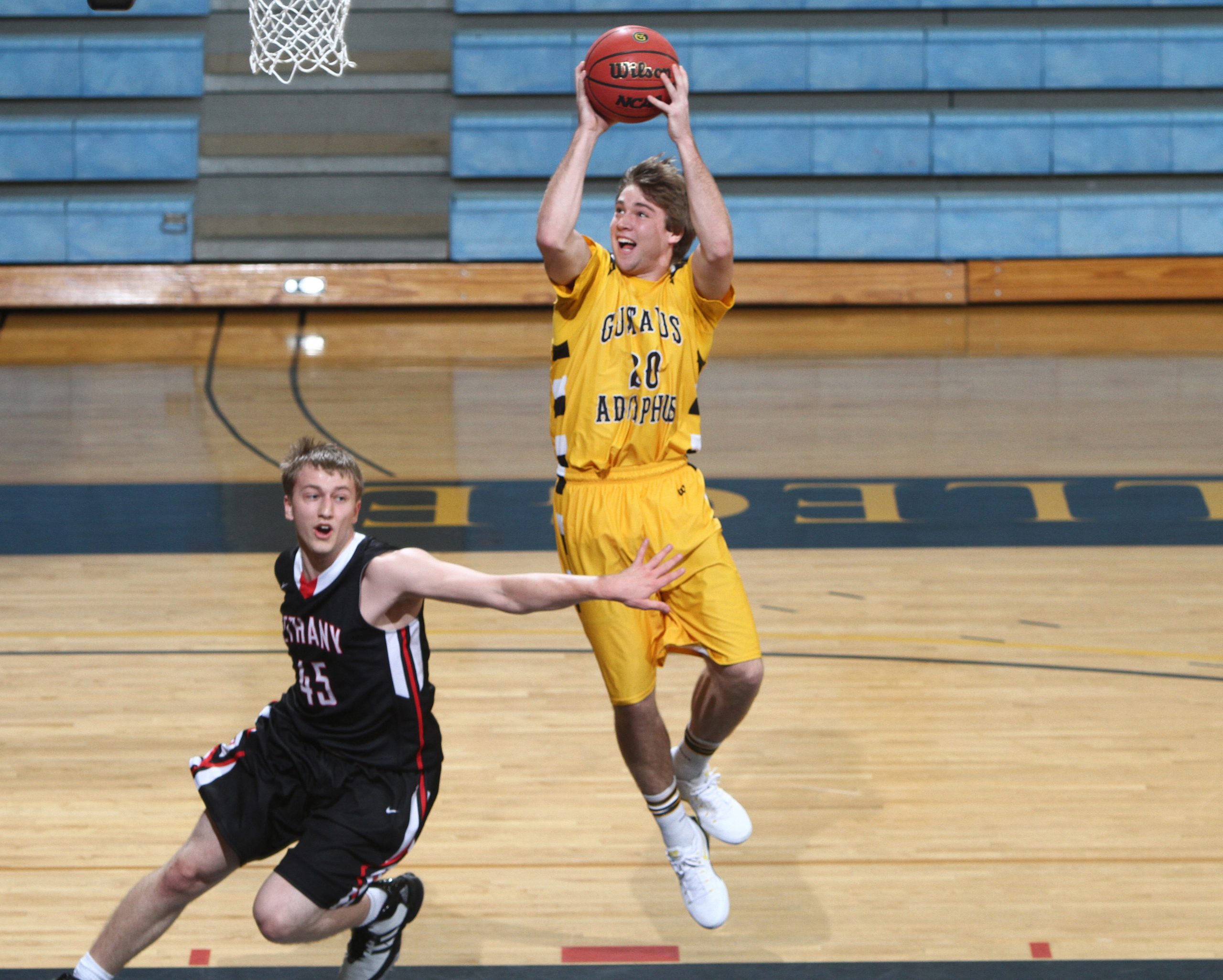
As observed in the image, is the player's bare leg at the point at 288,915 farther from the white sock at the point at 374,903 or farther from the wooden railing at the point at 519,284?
the wooden railing at the point at 519,284

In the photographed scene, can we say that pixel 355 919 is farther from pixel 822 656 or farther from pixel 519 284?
pixel 519 284

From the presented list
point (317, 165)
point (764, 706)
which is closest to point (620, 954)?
point (764, 706)

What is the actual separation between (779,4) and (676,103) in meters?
8.60

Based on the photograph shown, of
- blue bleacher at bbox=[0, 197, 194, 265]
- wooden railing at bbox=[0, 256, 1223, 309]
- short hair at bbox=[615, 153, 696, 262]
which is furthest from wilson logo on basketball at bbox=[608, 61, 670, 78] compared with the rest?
blue bleacher at bbox=[0, 197, 194, 265]

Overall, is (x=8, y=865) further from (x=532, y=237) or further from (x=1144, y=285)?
(x=1144, y=285)

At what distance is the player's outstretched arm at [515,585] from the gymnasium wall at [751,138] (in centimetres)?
856

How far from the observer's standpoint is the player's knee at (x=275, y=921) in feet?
9.41

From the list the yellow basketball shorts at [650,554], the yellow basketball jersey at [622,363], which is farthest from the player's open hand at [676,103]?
the yellow basketball shorts at [650,554]

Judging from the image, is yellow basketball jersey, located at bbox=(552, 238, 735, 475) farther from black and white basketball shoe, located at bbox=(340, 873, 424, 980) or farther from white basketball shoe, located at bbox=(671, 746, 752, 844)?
black and white basketball shoe, located at bbox=(340, 873, 424, 980)

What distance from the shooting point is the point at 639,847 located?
400cm

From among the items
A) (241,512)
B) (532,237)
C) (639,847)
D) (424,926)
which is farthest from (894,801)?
(532,237)

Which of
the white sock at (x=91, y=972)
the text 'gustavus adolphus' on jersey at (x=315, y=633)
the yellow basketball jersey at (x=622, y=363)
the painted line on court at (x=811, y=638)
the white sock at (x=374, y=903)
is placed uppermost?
the yellow basketball jersey at (x=622, y=363)

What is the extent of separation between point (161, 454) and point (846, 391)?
4.42 m

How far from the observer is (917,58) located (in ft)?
36.9
